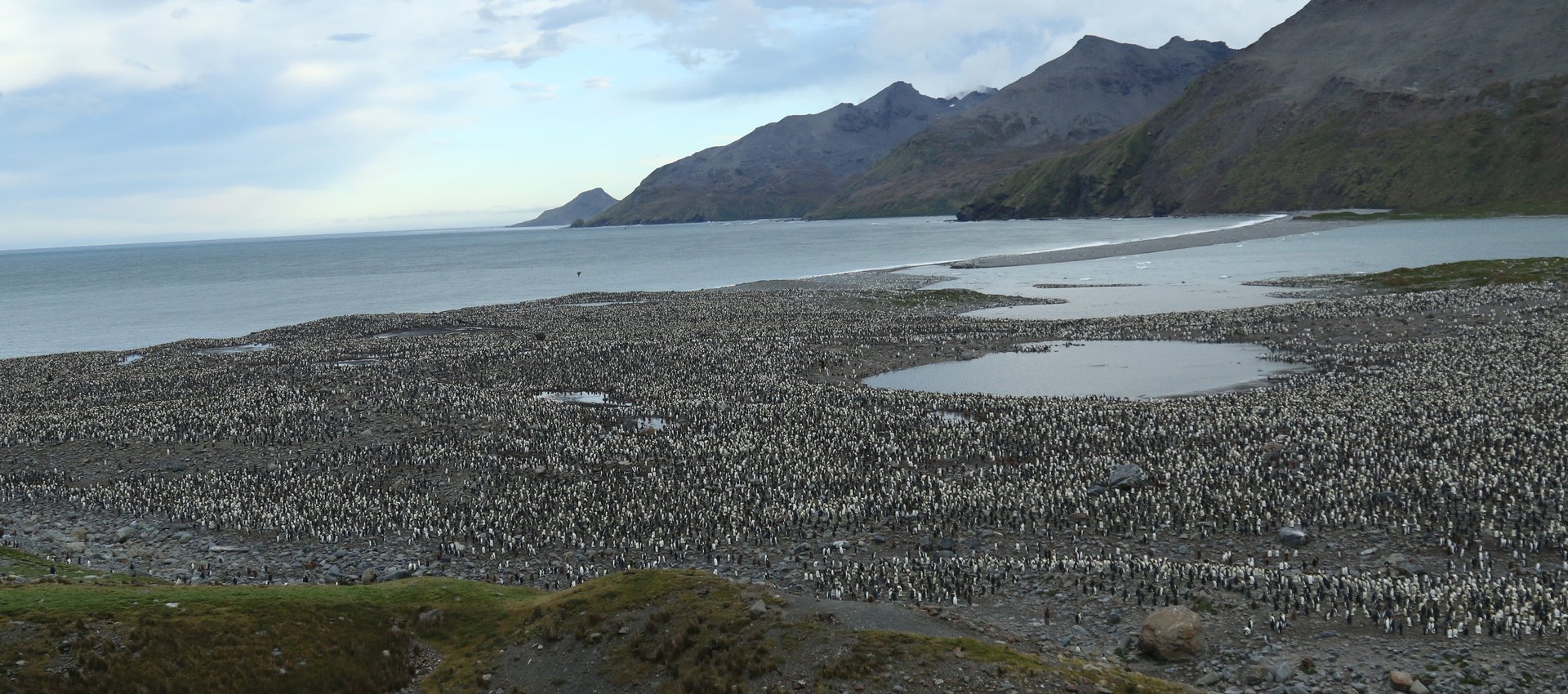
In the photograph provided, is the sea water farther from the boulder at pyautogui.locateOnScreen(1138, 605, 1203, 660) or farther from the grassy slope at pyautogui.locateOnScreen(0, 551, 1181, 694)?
the grassy slope at pyautogui.locateOnScreen(0, 551, 1181, 694)

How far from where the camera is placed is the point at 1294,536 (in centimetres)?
2170

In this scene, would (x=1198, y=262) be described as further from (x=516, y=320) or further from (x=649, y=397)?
(x=649, y=397)

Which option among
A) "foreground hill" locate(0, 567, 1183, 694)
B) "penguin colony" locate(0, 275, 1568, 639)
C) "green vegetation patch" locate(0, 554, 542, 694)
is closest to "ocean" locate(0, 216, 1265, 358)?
"penguin colony" locate(0, 275, 1568, 639)

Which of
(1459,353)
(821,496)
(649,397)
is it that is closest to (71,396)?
(649,397)

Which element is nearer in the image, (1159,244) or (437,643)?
(437,643)

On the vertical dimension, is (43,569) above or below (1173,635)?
above

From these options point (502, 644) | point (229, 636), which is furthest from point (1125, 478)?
point (229, 636)

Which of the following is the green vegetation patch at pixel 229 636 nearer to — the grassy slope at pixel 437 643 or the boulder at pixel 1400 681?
the grassy slope at pixel 437 643

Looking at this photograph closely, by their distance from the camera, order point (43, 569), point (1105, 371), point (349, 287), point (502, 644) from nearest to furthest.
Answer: point (502, 644), point (43, 569), point (1105, 371), point (349, 287)

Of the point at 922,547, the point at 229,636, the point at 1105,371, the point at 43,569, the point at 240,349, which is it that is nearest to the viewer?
the point at 229,636

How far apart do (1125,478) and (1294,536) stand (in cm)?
501

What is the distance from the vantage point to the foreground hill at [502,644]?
44.1ft

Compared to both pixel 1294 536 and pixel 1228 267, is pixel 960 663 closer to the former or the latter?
pixel 1294 536

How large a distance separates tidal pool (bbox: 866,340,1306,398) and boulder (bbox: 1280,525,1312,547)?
17823 millimetres
